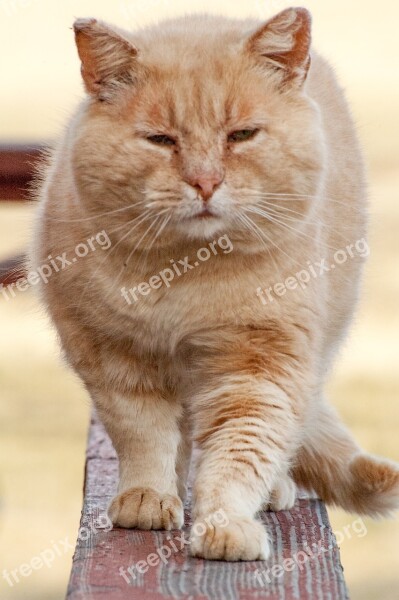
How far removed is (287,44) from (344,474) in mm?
1042

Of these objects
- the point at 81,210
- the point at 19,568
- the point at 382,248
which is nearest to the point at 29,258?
the point at 81,210

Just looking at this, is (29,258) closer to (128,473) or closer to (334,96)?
(128,473)

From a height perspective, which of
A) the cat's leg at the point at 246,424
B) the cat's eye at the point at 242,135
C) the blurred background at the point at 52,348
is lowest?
the blurred background at the point at 52,348

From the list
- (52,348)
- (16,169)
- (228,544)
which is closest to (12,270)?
(16,169)

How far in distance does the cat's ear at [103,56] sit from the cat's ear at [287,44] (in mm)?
268

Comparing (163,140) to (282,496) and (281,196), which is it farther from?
(282,496)

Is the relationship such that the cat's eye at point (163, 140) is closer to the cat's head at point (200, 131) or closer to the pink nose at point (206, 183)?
the cat's head at point (200, 131)

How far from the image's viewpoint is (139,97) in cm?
251

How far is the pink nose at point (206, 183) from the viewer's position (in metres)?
2.36

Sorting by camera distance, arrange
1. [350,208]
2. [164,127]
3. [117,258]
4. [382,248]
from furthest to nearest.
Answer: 1. [382,248]
2. [350,208]
3. [117,258]
4. [164,127]

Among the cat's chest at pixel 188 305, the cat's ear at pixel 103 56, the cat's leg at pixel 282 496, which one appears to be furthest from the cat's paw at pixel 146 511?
the cat's ear at pixel 103 56

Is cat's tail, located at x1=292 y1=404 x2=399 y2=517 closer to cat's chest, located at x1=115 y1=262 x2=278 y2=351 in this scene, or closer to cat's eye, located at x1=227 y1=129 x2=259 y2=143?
cat's chest, located at x1=115 y1=262 x2=278 y2=351

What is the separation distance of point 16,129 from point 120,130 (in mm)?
5215

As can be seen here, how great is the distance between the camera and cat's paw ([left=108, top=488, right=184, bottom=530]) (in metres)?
2.50
